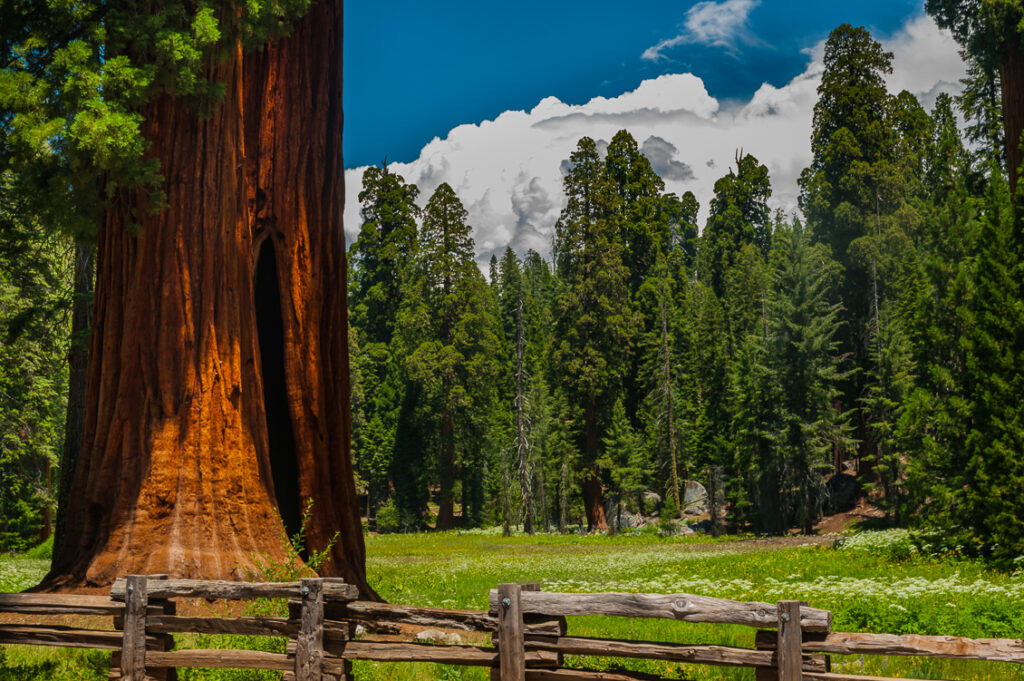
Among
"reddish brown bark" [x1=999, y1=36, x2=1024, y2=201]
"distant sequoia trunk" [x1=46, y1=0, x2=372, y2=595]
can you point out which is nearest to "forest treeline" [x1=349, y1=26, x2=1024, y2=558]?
"reddish brown bark" [x1=999, y1=36, x2=1024, y2=201]

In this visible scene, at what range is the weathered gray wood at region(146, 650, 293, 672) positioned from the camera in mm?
7945

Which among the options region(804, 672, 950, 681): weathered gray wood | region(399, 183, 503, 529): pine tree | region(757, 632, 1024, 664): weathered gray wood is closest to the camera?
region(757, 632, 1024, 664): weathered gray wood

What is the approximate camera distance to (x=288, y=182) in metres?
14.2

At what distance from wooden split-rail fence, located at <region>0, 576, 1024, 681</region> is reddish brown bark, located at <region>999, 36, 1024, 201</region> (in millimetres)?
20199

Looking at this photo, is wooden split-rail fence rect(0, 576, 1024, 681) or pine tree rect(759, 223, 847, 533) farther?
pine tree rect(759, 223, 847, 533)

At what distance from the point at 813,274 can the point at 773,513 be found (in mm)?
12243

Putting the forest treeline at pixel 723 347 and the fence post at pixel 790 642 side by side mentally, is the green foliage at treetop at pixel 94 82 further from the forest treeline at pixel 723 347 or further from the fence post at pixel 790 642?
the forest treeline at pixel 723 347

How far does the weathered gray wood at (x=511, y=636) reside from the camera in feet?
24.5

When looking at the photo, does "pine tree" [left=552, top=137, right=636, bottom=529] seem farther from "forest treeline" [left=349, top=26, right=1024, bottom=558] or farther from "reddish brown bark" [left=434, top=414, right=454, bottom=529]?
"reddish brown bark" [left=434, top=414, right=454, bottom=529]

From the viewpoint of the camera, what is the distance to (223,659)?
8.13m

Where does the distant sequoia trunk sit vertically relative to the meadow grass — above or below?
above

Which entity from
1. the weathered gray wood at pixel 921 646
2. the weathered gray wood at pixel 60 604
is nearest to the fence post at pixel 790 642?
the weathered gray wood at pixel 921 646

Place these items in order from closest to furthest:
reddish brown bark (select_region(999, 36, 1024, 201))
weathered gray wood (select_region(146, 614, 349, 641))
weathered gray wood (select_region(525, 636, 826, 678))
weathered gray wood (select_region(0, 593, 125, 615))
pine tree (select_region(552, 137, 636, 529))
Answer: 1. weathered gray wood (select_region(525, 636, 826, 678))
2. weathered gray wood (select_region(146, 614, 349, 641))
3. weathered gray wood (select_region(0, 593, 125, 615))
4. reddish brown bark (select_region(999, 36, 1024, 201))
5. pine tree (select_region(552, 137, 636, 529))

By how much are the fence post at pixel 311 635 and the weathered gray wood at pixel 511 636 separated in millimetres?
1605
